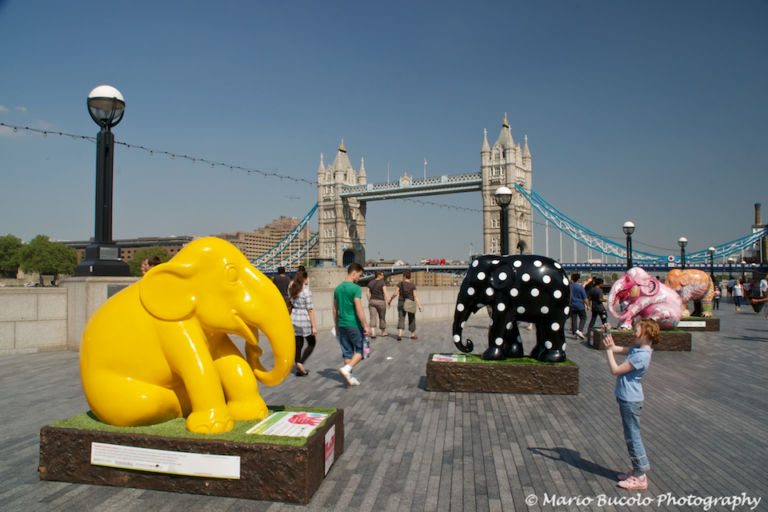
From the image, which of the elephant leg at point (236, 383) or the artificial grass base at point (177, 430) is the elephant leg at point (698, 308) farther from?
the elephant leg at point (236, 383)

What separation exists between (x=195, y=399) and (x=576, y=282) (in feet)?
34.2

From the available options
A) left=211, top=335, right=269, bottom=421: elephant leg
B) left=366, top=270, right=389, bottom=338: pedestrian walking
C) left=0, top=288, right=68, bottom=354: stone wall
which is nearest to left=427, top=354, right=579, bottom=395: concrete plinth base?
left=211, top=335, right=269, bottom=421: elephant leg

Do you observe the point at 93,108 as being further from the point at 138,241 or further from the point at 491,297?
the point at 138,241

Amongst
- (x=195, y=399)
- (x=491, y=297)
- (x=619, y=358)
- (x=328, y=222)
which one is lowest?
(x=619, y=358)

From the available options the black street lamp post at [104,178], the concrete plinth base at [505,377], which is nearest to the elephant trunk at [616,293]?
the concrete plinth base at [505,377]

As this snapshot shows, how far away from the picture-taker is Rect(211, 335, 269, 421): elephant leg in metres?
3.79

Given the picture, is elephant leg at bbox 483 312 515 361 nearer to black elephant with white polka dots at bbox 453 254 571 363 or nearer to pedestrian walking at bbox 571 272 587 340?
black elephant with white polka dots at bbox 453 254 571 363

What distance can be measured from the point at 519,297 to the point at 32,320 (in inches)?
317

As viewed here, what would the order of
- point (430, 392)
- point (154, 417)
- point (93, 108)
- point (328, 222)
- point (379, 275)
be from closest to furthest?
point (154, 417) < point (430, 392) < point (93, 108) < point (379, 275) < point (328, 222)

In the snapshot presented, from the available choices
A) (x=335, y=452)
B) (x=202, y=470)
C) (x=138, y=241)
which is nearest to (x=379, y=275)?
(x=335, y=452)

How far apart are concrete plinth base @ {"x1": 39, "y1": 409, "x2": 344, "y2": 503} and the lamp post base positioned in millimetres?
5780

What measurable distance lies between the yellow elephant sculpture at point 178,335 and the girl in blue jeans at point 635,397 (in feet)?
7.92

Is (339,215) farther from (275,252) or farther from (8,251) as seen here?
(8,251)

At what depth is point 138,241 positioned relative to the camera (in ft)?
412
